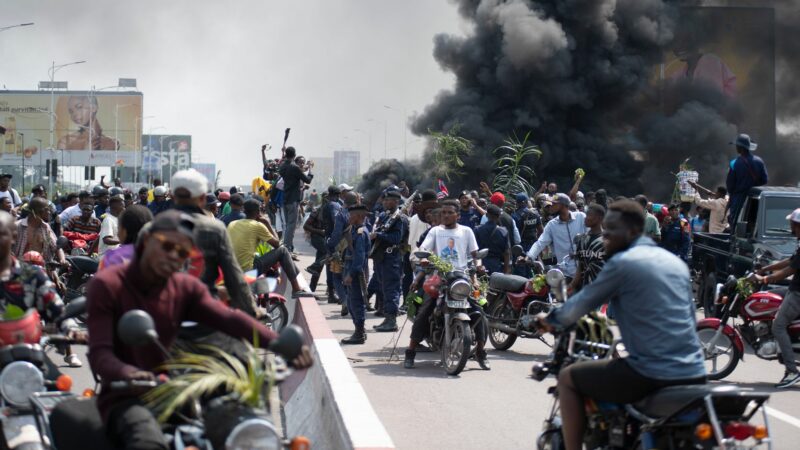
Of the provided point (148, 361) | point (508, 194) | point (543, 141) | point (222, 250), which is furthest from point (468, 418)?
point (543, 141)

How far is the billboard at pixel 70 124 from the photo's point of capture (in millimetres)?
113000

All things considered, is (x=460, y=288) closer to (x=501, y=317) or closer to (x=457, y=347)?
(x=457, y=347)

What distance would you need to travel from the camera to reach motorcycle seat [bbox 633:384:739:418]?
525 centimetres

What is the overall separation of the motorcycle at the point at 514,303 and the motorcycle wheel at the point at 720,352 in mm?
1938

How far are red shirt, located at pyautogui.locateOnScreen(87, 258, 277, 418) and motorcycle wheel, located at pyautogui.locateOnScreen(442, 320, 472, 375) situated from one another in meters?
6.44

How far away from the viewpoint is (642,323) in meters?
5.52

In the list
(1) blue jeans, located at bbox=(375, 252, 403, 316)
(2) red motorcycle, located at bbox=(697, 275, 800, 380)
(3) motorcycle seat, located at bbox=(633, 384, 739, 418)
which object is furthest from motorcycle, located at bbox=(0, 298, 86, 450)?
(1) blue jeans, located at bbox=(375, 252, 403, 316)

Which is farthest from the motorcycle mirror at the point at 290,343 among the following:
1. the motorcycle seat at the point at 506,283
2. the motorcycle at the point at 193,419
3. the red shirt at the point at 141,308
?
the motorcycle seat at the point at 506,283

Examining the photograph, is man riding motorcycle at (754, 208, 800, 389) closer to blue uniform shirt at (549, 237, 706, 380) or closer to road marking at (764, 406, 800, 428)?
road marking at (764, 406, 800, 428)

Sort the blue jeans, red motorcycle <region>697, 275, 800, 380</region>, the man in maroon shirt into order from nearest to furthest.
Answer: the man in maroon shirt
red motorcycle <region>697, 275, 800, 380</region>
the blue jeans

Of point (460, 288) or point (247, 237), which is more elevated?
point (247, 237)

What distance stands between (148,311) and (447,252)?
24.1 feet

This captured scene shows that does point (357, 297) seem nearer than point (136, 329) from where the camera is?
No

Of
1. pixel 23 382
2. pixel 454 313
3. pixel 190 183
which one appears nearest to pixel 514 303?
pixel 454 313
